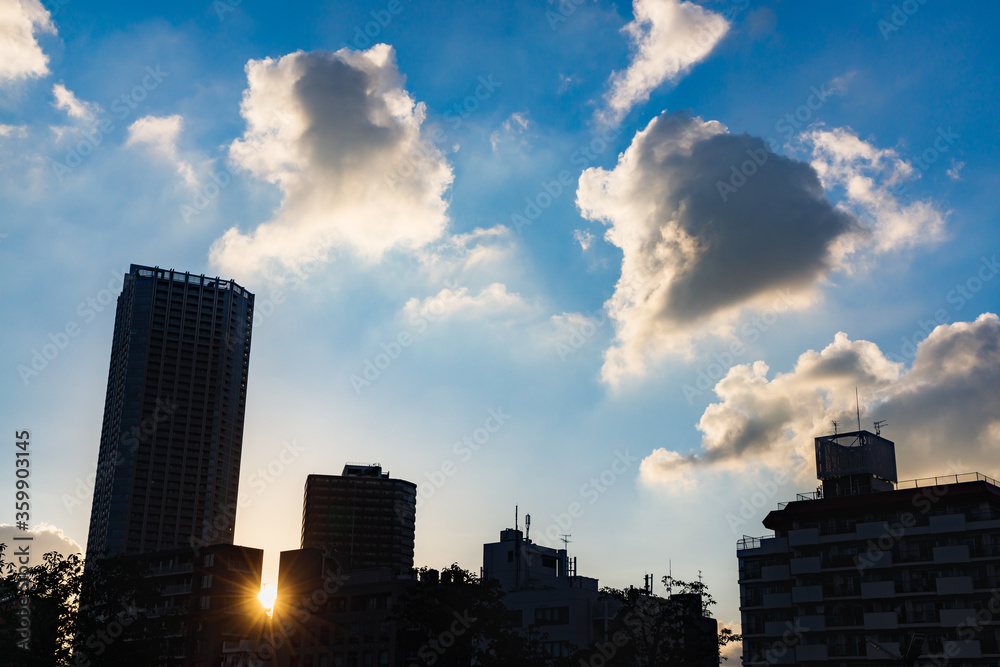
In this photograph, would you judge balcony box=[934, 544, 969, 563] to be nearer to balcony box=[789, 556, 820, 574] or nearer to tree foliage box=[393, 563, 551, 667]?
balcony box=[789, 556, 820, 574]

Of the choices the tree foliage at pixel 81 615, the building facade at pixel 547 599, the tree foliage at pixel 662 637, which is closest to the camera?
the tree foliage at pixel 81 615

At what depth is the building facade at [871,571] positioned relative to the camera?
89.6 metres

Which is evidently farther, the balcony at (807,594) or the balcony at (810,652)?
the balcony at (807,594)

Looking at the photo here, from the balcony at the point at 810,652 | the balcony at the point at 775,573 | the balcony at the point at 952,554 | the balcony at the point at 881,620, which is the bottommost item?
the balcony at the point at 810,652

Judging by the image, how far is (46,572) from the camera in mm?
62781

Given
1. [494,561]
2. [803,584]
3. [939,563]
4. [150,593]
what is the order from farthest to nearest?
[494,561], [803,584], [939,563], [150,593]

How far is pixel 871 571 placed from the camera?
97.0 meters

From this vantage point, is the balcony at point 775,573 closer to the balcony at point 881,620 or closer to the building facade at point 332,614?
the balcony at point 881,620

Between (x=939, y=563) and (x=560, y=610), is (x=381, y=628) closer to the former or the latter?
(x=560, y=610)

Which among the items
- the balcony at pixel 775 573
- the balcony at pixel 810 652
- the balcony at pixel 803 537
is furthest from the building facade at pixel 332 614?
the balcony at pixel 803 537

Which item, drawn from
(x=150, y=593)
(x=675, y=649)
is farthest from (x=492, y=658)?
(x=150, y=593)

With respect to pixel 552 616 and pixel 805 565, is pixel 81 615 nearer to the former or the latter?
pixel 552 616

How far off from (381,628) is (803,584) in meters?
48.9

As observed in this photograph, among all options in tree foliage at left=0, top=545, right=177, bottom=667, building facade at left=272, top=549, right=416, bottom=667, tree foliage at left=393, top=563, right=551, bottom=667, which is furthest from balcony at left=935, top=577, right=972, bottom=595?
tree foliage at left=0, top=545, right=177, bottom=667
